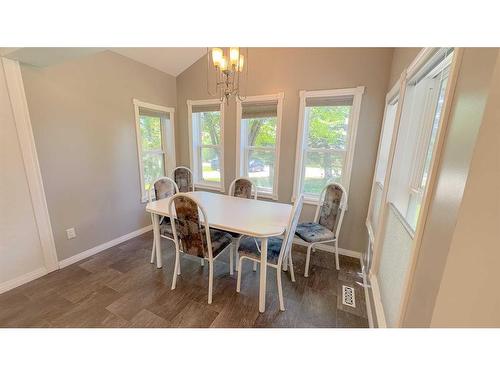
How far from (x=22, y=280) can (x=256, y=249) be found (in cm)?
234

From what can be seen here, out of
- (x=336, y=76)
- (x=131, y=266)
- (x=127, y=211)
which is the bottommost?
(x=131, y=266)

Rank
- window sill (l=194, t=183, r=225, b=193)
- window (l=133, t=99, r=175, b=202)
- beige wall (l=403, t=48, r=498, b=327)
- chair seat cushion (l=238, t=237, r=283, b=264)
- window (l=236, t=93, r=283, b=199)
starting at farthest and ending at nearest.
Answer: window sill (l=194, t=183, r=225, b=193) → window (l=133, t=99, r=175, b=202) → window (l=236, t=93, r=283, b=199) → chair seat cushion (l=238, t=237, r=283, b=264) → beige wall (l=403, t=48, r=498, b=327)

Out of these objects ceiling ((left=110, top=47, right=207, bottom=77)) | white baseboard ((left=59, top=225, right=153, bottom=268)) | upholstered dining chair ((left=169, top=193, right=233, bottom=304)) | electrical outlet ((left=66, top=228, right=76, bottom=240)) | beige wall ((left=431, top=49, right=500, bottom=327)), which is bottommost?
white baseboard ((left=59, top=225, right=153, bottom=268))

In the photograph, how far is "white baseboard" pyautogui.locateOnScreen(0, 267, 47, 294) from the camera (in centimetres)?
184

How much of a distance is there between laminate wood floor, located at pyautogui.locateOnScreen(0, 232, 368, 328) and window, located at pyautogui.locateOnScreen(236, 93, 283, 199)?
1.30m

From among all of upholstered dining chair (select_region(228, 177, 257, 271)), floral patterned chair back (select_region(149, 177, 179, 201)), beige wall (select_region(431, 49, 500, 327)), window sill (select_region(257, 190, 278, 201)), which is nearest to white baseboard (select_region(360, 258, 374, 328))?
beige wall (select_region(431, 49, 500, 327))

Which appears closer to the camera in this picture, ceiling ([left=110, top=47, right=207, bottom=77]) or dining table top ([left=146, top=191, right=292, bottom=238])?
dining table top ([left=146, top=191, right=292, bottom=238])

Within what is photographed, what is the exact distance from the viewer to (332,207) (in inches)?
92.0

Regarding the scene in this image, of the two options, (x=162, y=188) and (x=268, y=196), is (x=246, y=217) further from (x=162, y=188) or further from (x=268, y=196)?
(x=162, y=188)

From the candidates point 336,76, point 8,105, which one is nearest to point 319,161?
point 336,76

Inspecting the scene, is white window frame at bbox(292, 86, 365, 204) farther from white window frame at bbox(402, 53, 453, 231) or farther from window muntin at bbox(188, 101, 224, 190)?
window muntin at bbox(188, 101, 224, 190)
